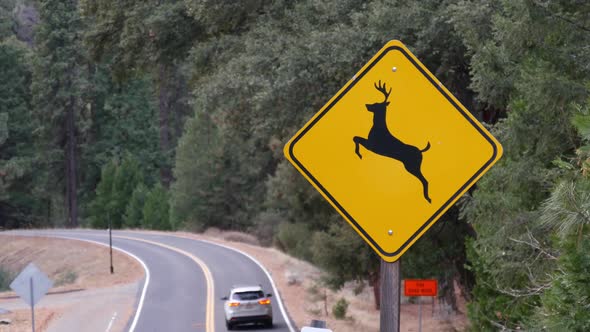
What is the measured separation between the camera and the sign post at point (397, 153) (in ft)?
13.6

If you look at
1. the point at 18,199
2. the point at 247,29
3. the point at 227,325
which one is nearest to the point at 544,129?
the point at 247,29

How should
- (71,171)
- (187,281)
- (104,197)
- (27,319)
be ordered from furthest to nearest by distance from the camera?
(71,171) → (104,197) → (187,281) → (27,319)

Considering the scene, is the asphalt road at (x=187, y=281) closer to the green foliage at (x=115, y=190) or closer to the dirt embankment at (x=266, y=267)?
the dirt embankment at (x=266, y=267)

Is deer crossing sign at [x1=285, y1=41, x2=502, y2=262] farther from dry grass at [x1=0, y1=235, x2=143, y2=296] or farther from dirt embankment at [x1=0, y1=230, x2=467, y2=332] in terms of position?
dry grass at [x1=0, y1=235, x2=143, y2=296]

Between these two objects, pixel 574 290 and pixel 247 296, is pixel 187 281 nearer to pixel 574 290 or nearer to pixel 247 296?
pixel 247 296

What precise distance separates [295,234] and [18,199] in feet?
148

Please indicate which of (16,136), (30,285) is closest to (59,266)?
(16,136)

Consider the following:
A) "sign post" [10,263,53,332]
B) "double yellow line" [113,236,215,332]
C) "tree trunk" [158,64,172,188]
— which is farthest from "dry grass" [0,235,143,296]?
"sign post" [10,263,53,332]

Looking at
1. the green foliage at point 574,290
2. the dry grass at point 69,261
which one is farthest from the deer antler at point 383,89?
the dry grass at point 69,261

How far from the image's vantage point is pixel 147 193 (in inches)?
2945

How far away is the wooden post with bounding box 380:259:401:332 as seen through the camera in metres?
4.09

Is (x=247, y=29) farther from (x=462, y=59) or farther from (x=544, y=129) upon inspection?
(x=544, y=129)

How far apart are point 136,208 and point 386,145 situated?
238 ft

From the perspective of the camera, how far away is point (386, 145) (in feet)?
13.6
